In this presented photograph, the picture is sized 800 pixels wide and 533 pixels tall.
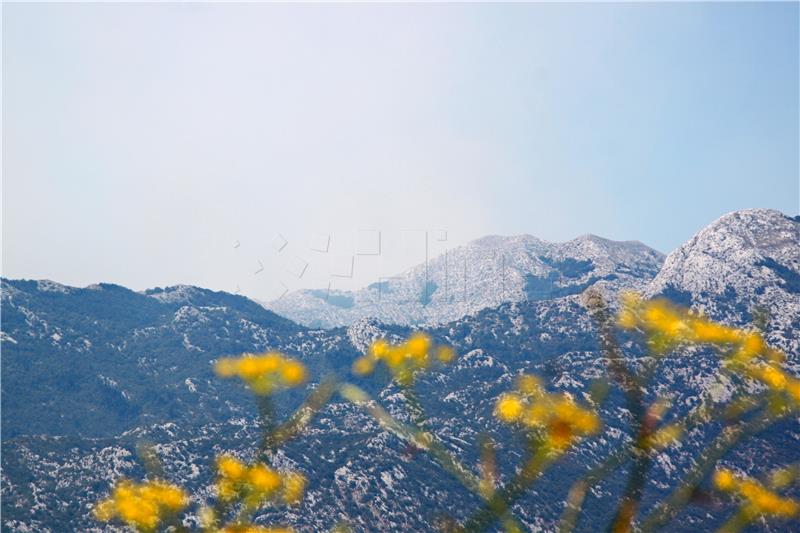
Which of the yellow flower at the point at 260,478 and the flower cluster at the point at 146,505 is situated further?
the flower cluster at the point at 146,505

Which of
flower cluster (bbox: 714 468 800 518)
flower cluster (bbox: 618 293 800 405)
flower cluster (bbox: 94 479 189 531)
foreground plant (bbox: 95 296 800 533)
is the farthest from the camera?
flower cluster (bbox: 94 479 189 531)

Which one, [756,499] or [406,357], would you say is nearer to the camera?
[756,499]

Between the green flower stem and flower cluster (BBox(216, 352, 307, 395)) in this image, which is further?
flower cluster (BBox(216, 352, 307, 395))

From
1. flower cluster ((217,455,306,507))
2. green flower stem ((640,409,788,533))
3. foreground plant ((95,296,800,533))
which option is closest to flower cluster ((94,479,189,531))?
foreground plant ((95,296,800,533))

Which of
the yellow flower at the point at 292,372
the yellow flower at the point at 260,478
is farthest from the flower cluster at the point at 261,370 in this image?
the yellow flower at the point at 260,478

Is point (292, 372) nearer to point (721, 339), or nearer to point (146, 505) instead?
point (146, 505)

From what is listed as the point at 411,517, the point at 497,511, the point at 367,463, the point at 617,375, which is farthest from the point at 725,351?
the point at 367,463

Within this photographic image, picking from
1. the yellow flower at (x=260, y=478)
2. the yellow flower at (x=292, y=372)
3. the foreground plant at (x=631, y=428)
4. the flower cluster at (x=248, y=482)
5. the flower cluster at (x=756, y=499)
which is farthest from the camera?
the yellow flower at (x=292, y=372)

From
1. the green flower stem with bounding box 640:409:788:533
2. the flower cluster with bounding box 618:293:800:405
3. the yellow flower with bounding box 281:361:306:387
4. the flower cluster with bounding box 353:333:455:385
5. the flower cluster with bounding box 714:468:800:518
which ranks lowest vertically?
the flower cluster with bounding box 714:468:800:518

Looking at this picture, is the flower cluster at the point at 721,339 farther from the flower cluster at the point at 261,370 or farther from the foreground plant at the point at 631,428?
the flower cluster at the point at 261,370

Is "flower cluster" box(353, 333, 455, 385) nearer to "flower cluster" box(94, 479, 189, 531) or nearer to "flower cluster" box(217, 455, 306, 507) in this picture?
"flower cluster" box(217, 455, 306, 507)

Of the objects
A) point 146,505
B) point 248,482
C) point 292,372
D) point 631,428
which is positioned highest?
point 292,372

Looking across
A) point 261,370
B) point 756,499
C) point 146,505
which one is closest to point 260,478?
point 261,370

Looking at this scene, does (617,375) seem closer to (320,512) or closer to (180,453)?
(320,512)
